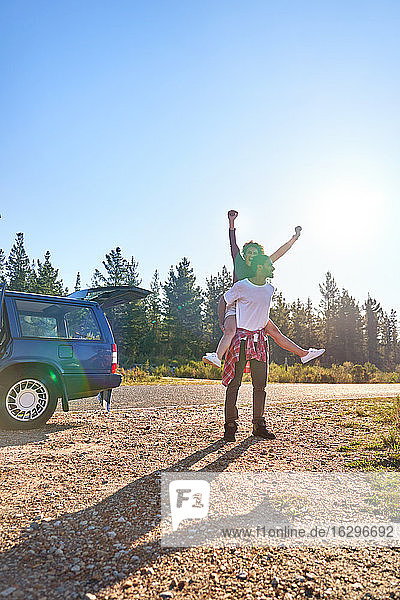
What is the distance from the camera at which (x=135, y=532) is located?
2537mm

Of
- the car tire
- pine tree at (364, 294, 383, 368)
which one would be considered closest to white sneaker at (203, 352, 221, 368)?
the car tire

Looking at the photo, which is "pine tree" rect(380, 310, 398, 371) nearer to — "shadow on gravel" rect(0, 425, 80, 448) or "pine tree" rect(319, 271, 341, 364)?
"pine tree" rect(319, 271, 341, 364)

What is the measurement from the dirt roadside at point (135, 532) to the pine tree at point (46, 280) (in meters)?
49.0

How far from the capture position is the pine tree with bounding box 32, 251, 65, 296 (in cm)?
5228

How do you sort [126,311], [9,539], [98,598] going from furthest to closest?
[126,311] → [9,539] → [98,598]

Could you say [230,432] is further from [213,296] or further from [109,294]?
[213,296]

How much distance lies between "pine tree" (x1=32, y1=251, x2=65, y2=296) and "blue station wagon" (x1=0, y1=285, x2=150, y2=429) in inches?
1816

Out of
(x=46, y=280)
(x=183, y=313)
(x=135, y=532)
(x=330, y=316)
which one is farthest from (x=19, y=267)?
(x=135, y=532)

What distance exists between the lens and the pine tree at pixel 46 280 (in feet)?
172

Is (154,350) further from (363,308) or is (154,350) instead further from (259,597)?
(259,597)

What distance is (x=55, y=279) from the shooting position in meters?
60.5

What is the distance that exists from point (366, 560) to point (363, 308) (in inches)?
3483

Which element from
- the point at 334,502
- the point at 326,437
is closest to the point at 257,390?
the point at 326,437

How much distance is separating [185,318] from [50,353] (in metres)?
51.9
